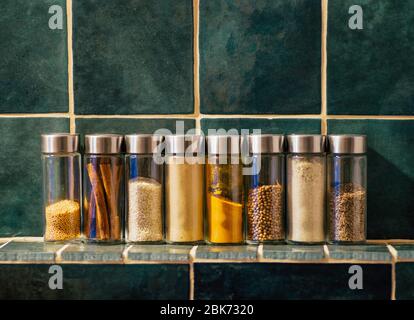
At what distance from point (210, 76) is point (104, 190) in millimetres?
311

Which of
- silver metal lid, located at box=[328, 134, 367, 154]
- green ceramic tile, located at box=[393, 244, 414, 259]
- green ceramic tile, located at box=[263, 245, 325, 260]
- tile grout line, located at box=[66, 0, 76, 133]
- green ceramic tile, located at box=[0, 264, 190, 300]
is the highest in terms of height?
tile grout line, located at box=[66, 0, 76, 133]

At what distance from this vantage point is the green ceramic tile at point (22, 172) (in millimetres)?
1262

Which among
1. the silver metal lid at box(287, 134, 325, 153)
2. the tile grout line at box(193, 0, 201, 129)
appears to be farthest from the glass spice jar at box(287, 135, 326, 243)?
the tile grout line at box(193, 0, 201, 129)

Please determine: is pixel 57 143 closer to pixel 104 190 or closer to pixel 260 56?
pixel 104 190

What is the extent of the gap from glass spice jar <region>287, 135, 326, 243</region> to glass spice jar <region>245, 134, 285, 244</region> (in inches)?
0.9

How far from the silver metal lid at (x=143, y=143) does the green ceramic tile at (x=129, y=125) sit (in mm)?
90

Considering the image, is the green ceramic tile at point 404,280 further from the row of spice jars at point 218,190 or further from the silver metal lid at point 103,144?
the silver metal lid at point 103,144

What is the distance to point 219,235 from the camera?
1.14 m

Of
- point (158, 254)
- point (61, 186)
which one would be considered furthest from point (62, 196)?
point (158, 254)

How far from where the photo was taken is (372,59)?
1.22m

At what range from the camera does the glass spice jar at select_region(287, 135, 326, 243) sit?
44.5 inches

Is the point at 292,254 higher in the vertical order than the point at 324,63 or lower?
lower

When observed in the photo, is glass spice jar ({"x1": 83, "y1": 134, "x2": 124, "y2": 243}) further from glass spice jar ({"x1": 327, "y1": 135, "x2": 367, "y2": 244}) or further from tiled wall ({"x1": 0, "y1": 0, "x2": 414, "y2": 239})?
glass spice jar ({"x1": 327, "y1": 135, "x2": 367, "y2": 244})

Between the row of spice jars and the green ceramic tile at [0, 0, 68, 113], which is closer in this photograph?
the row of spice jars
